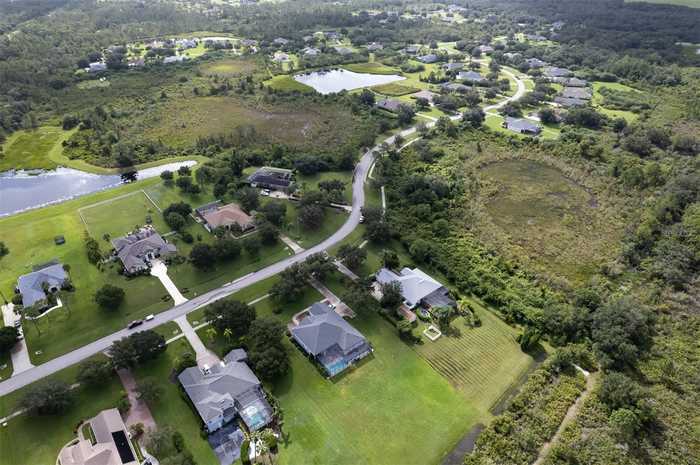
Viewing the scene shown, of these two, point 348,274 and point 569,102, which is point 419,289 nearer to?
point 348,274

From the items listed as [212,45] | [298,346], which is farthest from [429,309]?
[212,45]

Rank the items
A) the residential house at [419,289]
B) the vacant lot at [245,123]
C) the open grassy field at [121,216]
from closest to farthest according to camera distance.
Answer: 1. the residential house at [419,289]
2. the open grassy field at [121,216]
3. the vacant lot at [245,123]

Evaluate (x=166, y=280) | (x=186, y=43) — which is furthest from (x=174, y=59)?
(x=166, y=280)

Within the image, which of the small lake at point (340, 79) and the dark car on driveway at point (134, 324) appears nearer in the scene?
the dark car on driveway at point (134, 324)

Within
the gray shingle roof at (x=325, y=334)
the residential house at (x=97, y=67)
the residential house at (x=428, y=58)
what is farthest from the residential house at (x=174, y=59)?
the gray shingle roof at (x=325, y=334)

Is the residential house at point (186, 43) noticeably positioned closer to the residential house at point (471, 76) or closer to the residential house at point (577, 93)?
the residential house at point (471, 76)

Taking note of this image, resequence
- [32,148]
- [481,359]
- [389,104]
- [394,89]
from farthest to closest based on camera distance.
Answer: [394,89] < [389,104] < [32,148] < [481,359]

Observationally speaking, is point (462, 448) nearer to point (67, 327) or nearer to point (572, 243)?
point (572, 243)
